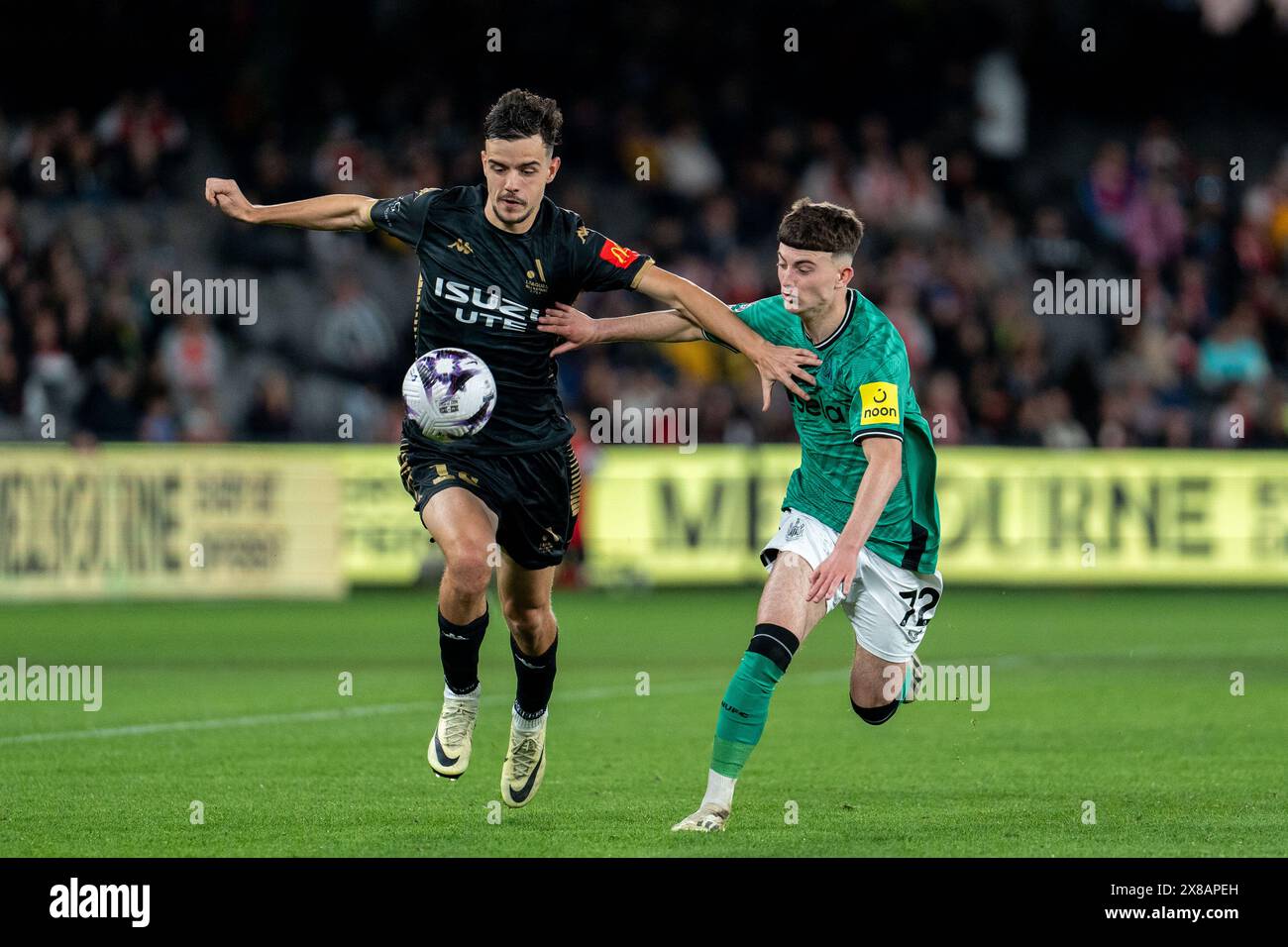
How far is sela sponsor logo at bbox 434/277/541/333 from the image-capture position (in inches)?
293

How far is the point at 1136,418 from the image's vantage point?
20.4 m

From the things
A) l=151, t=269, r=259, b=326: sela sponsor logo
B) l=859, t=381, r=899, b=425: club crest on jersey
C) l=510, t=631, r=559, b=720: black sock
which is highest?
l=151, t=269, r=259, b=326: sela sponsor logo

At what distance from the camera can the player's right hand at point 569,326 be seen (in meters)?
7.45

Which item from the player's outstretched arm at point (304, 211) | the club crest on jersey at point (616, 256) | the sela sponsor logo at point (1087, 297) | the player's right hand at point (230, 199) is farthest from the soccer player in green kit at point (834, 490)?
the sela sponsor logo at point (1087, 297)

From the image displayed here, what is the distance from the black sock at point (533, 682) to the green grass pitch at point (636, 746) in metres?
0.39

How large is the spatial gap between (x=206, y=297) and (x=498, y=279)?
12.3 metres

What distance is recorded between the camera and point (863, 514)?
270 inches

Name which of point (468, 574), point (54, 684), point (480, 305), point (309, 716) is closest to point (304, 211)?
point (480, 305)

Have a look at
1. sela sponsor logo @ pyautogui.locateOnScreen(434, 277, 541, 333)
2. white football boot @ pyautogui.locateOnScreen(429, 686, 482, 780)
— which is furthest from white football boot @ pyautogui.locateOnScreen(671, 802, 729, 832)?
sela sponsor logo @ pyautogui.locateOnScreen(434, 277, 541, 333)

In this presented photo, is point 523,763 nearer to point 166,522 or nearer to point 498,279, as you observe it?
point 498,279

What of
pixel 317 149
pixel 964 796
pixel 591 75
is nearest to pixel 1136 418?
pixel 591 75

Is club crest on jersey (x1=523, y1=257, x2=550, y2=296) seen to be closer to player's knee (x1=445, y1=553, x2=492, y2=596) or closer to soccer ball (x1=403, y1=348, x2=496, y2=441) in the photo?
soccer ball (x1=403, y1=348, x2=496, y2=441)

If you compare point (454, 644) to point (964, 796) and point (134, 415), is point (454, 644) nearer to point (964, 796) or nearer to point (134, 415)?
point (964, 796)
